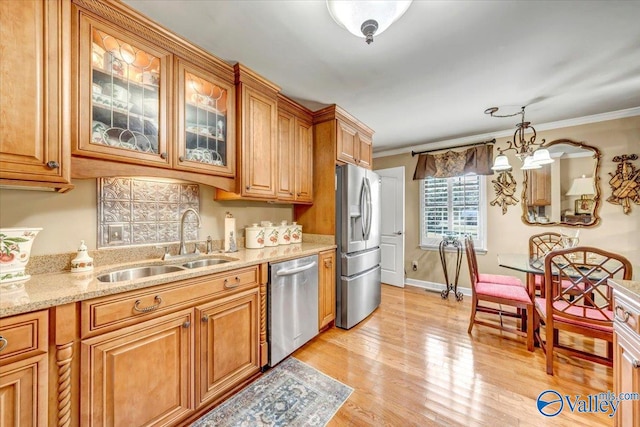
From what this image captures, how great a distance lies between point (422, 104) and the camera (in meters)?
2.72

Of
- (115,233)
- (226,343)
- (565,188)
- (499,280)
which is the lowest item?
(226,343)

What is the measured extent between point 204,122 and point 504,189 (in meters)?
3.93

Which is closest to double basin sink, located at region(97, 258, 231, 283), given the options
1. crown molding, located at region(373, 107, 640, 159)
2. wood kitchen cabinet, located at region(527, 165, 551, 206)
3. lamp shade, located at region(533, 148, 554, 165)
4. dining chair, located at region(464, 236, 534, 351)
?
dining chair, located at region(464, 236, 534, 351)

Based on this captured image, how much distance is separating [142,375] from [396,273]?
3708mm

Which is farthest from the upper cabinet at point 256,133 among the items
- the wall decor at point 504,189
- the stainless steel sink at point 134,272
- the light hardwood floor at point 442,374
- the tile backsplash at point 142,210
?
the wall decor at point 504,189

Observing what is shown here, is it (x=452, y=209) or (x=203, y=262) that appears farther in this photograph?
(x=452, y=209)

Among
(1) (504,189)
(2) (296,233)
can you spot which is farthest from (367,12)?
(1) (504,189)

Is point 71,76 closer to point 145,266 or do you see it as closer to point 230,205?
point 145,266

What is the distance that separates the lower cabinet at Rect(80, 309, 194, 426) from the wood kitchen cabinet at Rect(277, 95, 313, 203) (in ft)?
4.92

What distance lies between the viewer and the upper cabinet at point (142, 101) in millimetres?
1324

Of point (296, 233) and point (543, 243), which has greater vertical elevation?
point (296, 233)

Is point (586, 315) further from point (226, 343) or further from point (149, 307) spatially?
point (149, 307)

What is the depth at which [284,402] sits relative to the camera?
5.38 feet

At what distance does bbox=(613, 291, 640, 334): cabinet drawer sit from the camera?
0.97 meters
